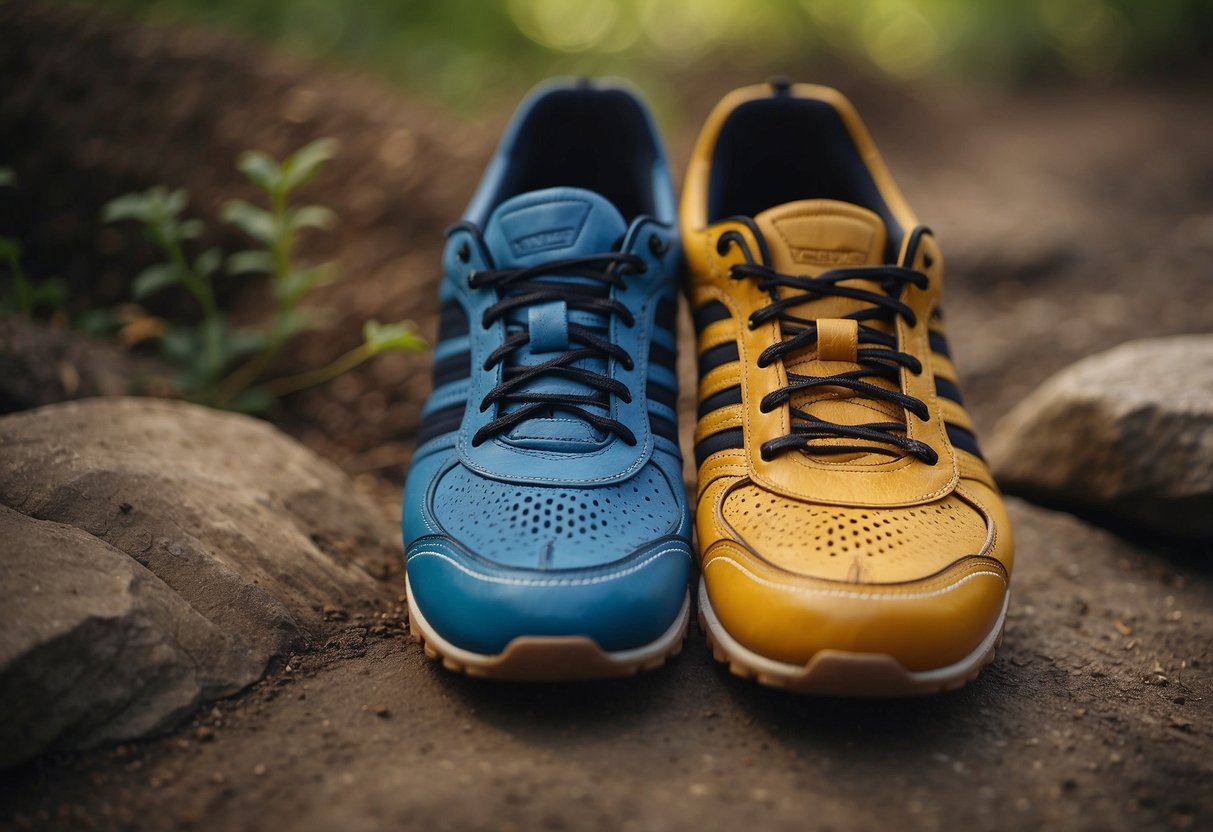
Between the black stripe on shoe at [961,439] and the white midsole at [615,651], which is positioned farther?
the black stripe on shoe at [961,439]

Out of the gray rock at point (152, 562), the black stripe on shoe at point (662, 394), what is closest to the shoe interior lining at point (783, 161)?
the black stripe on shoe at point (662, 394)

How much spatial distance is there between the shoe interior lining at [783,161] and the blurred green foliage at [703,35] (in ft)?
11.0

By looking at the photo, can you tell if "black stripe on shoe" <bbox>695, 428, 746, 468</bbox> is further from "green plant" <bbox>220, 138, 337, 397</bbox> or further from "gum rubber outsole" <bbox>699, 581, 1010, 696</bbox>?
"green plant" <bbox>220, 138, 337, 397</bbox>

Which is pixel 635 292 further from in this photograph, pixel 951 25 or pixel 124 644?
pixel 951 25

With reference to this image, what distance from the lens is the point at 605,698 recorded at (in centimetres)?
167

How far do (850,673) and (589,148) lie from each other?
1689 millimetres

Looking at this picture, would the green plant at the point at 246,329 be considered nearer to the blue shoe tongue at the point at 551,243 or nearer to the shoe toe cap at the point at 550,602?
the blue shoe tongue at the point at 551,243

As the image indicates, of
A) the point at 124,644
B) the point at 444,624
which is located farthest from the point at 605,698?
the point at 124,644

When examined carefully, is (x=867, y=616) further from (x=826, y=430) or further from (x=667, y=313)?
(x=667, y=313)

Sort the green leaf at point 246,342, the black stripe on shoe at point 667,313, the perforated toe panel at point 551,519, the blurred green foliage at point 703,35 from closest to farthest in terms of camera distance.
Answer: the perforated toe panel at point 551,519
the black stripe on shoe at point 667,313
the green leaf at point 246,342
the blurred green foliage at point 703,35

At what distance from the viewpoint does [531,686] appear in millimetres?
1687

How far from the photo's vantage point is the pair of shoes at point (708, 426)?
1.56 metres

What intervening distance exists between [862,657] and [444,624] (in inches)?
29.6

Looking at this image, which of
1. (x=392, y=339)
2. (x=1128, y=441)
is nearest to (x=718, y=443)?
(x=392, y=339)
